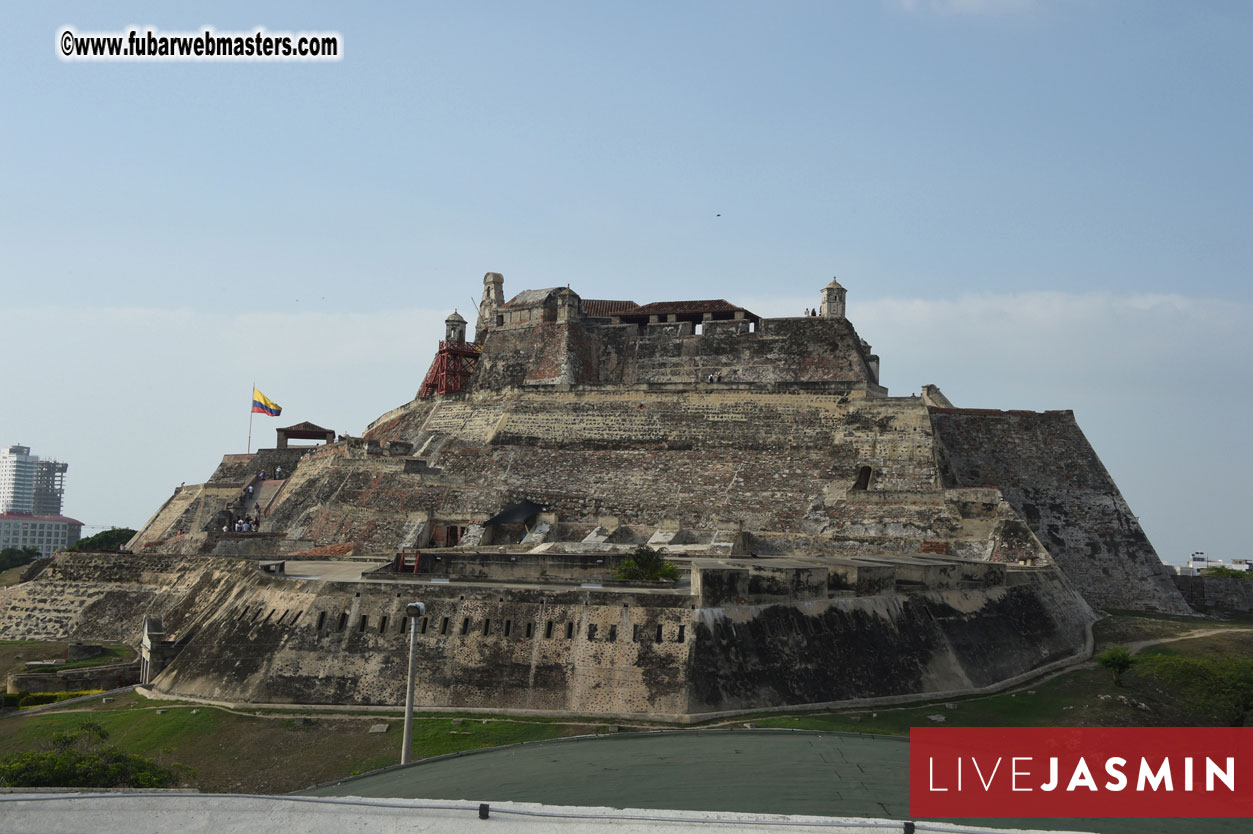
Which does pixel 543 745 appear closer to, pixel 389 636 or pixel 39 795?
pixel 389 636

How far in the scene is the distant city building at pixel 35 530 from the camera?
186125 mm

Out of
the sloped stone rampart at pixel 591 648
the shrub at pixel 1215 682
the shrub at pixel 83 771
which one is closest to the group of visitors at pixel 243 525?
the sloped stone rampart at pixel 591 648

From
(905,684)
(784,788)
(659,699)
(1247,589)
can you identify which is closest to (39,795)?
(784,788)

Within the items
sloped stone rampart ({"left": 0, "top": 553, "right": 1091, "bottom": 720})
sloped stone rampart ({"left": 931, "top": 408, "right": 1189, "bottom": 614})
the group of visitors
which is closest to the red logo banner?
sloped stone rampart ({"left": 0, "top": 553, "right": 1091, "bottom": 720})

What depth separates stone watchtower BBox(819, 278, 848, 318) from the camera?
61750mm

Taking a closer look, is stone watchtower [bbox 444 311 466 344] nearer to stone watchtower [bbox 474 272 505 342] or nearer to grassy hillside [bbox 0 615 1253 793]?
stone watchtower [bbox 474 272 505 342]

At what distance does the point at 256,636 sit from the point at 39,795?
62.8 ft

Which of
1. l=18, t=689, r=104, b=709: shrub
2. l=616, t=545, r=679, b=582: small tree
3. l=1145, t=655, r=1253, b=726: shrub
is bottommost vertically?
l=18, t=689, r=104, b=709: shrub

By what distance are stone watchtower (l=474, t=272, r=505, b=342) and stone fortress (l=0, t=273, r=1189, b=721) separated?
0.94ft

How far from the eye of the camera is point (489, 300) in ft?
239

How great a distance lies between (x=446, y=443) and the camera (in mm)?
58531

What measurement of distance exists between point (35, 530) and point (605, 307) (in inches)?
5950

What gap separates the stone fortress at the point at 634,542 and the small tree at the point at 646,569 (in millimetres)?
543

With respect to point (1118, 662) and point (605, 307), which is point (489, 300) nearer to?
point (605, 307)
